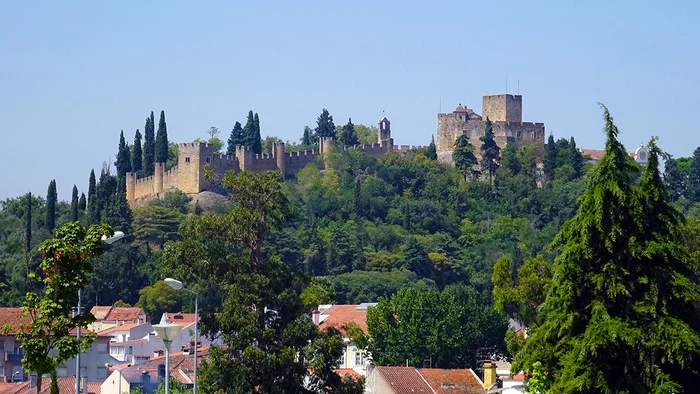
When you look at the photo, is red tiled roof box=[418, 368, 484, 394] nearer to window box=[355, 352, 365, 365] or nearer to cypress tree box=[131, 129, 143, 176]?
window box=[355, 352, 365, 365]

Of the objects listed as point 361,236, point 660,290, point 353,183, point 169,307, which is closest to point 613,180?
point 660,290

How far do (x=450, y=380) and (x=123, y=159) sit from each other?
246 feet

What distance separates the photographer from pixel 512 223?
13512cm

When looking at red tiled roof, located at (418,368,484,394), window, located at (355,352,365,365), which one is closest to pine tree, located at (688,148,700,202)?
window, located at (355,352,365,365)

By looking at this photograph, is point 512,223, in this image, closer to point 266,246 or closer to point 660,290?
point 266,246

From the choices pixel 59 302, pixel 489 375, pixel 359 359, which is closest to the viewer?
pixel 59 302

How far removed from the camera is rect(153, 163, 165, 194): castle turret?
127062 mm

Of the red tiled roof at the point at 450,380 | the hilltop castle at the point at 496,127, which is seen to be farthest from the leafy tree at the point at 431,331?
the hilltop castle at the point at 496,127

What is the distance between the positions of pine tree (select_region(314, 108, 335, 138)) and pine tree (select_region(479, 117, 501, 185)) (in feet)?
47.7

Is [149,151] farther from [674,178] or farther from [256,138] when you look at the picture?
[674,178]

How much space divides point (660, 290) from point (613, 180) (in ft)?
8.12

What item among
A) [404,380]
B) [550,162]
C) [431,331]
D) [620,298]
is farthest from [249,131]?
[620,298]

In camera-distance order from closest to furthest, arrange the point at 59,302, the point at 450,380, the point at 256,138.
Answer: the point at 59,302
the point at 450,380
the point at 256,138

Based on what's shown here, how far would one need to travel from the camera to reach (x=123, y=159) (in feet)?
421
